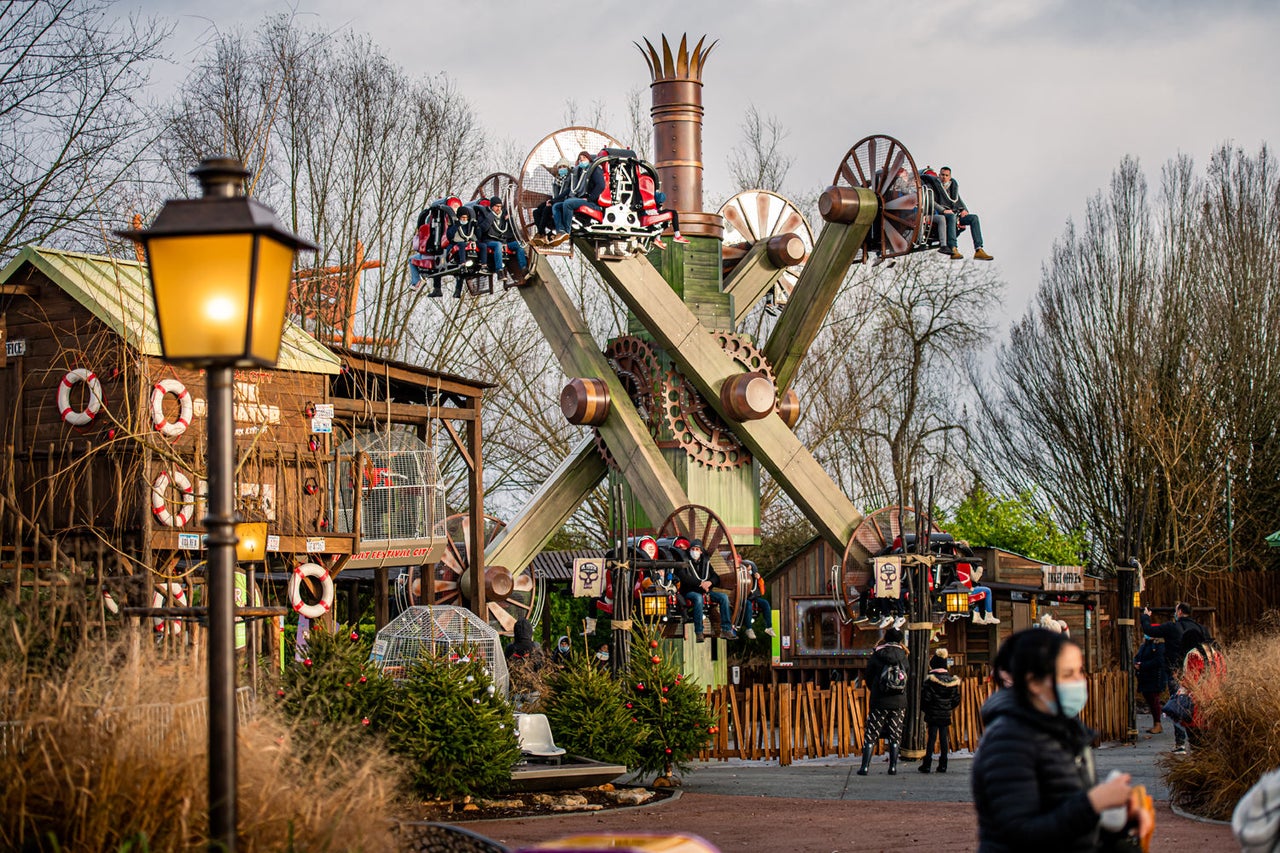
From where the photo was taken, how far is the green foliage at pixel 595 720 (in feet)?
49.9

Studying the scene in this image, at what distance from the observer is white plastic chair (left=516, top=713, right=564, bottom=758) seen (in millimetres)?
15141

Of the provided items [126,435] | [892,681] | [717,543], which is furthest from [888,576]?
[126,435]

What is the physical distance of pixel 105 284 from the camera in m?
15.9

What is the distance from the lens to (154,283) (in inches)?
220

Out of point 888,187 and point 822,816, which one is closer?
point 822,816

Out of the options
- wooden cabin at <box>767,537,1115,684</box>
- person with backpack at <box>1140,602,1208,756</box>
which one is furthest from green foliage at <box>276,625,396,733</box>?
wooden cabin at <box>767,537,1115,684</box>

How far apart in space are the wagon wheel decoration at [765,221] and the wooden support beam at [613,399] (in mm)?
3556

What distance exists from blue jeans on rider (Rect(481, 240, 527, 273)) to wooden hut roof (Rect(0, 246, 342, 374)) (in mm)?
5984

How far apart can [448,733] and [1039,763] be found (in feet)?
29.3

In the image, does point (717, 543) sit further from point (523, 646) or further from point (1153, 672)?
point (1153, 672)

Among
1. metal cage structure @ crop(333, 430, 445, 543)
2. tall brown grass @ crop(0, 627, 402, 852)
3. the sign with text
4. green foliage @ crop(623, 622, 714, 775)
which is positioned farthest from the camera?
the sign with text

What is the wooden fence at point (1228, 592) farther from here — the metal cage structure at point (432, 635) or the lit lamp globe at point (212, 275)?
the lit lamp globe at point (212, 275)

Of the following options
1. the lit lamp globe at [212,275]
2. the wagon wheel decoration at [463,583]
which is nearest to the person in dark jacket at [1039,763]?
the lit lamp globe at [212,275]

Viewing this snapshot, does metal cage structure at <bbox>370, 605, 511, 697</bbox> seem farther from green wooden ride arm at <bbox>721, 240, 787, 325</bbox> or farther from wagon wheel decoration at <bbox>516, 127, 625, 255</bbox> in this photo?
green wooden ride arm at <bbox>721, 240, 787, 325</bbox>
